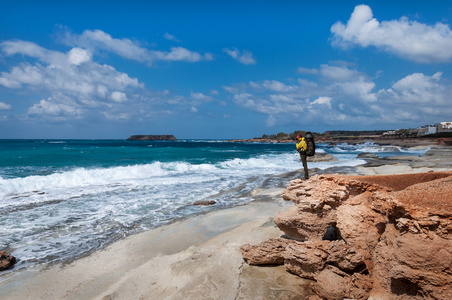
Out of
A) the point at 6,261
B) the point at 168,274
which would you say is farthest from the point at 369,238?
the point at 6,261

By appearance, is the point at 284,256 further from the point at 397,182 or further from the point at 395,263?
the point at 397,182

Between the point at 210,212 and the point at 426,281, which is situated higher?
the point at 426,281

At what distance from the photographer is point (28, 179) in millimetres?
14320

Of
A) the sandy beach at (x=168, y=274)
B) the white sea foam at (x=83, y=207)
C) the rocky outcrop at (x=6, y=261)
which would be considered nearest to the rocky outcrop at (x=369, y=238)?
the sandy beach at (x=168, y=274)

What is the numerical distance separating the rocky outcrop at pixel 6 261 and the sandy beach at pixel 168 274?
0.31 meters

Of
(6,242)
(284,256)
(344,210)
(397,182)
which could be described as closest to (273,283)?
(284,256)

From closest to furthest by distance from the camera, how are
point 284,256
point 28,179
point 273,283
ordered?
point 273,283 → point 284,256 → point 28,179

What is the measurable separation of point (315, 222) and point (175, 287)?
8.43 feet

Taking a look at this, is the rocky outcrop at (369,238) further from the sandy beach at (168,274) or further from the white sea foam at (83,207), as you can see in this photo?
the white sea foam at (83,207)

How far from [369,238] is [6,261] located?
6498mm

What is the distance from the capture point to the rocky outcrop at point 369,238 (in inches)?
107

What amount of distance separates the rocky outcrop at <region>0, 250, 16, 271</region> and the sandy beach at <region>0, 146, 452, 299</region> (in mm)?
312

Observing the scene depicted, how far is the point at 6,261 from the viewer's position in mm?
5051

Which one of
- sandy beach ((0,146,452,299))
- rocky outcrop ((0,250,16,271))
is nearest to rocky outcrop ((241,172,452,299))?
sandy beach ((0,146,452,299))
